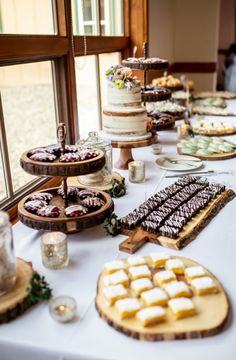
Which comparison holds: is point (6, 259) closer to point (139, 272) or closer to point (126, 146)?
point (139, 272)

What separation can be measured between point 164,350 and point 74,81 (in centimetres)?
140

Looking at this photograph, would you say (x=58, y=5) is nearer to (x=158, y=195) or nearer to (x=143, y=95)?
(x=143, y=95)

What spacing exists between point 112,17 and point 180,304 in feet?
7.97

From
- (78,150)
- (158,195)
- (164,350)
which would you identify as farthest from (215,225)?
(164,350)

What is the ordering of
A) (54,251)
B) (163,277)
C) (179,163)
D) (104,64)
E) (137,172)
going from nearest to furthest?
(163,277) → (54,251) → (137,172) → (179,163) → (104,64)

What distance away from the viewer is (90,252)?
1104 millimetres

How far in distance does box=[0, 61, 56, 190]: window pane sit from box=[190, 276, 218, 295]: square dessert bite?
2.87 ft

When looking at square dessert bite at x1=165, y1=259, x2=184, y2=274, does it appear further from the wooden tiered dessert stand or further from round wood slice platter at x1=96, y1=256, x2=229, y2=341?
the wooden tiered dessert stand

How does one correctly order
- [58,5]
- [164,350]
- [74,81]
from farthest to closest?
1. [74,81]
2. [58,5]
3. [164,350]

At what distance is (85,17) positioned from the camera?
7.22 ft

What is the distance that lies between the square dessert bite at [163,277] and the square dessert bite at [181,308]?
0.07m

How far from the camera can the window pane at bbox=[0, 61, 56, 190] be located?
4.94 feet

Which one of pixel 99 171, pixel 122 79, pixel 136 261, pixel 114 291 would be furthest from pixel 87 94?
pixel 114 291

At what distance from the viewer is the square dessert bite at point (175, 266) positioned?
3.09ft
